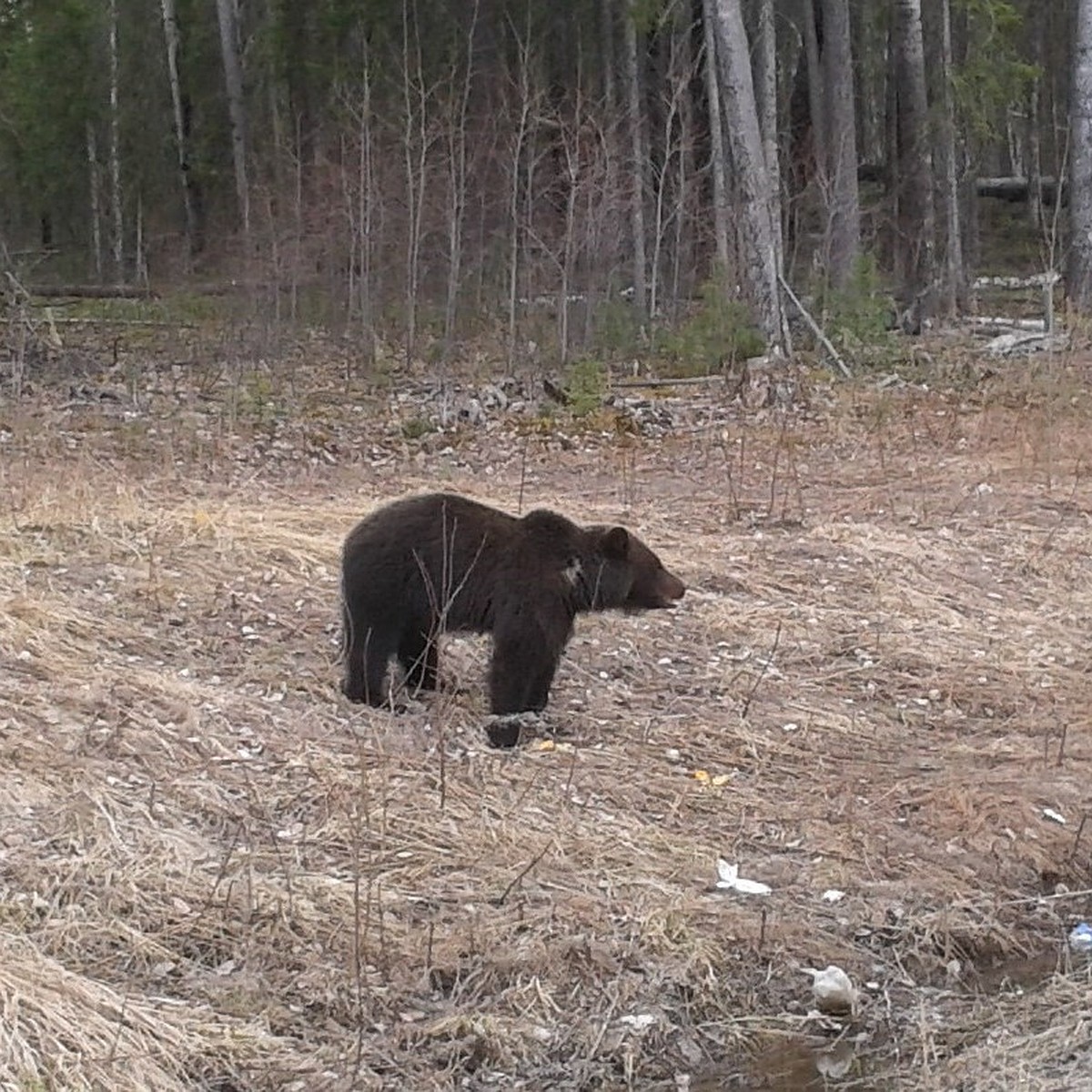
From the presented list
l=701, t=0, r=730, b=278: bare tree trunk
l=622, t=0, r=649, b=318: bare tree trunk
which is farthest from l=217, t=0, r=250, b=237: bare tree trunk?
l=701, t=0, r=730, b=278: bare tree trunk

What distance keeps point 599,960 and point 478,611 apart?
6.93 feet

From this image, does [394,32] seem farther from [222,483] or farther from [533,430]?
[222,483]

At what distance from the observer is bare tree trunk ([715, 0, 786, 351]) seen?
16.7 metres

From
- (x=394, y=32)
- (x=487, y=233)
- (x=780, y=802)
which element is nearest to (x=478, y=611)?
(x=780, y=802)

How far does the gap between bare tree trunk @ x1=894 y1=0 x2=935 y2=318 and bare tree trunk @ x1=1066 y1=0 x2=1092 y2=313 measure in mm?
1646

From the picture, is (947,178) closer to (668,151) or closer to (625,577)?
(668,151)

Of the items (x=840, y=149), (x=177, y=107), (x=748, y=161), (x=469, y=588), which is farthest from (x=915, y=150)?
(x=177, y=107)

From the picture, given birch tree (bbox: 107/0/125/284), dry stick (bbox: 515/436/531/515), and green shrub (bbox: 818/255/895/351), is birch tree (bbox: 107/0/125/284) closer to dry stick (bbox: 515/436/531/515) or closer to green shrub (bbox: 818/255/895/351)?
green shrub (bbox: 818/255/895/351)

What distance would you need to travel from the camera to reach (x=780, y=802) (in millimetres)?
6438

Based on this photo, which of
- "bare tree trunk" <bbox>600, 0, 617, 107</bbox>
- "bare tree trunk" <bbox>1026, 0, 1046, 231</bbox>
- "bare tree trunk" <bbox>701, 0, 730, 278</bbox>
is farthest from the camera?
"bare tree trunk" <bbox>1026, 0, 1046, 231</bbox>

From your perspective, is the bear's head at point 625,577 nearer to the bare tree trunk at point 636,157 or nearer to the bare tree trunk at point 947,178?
the bare tree trunk at point 636,157

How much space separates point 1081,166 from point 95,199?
21.6 m

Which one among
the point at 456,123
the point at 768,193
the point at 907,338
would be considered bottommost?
the point at 907,338

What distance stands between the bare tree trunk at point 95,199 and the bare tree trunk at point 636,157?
45.5 ft
